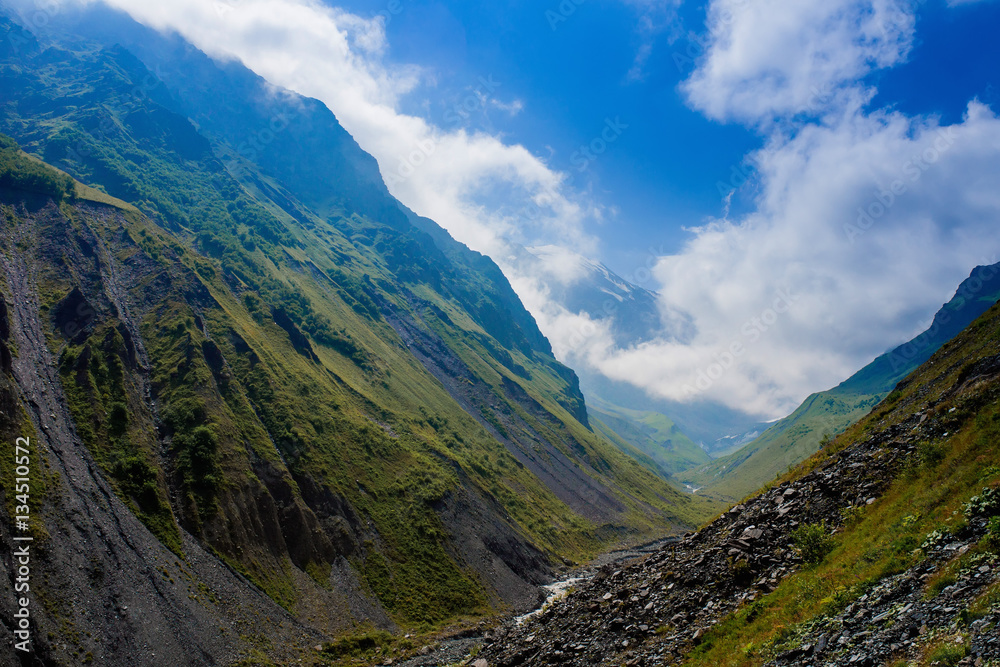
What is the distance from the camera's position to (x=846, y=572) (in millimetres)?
17219

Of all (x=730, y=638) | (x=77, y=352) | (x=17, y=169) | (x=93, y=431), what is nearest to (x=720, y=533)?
(x=730, y=638)

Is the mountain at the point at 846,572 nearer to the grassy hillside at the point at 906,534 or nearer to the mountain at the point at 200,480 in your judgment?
the grassy hillside at the point at 906,534

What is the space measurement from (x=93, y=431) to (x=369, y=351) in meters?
128

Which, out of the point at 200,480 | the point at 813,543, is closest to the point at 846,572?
the point at 813,543

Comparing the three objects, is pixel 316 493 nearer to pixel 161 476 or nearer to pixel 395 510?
pixel 395 510

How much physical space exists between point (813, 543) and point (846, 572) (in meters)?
3.37

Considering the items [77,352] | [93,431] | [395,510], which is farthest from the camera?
[395,510]

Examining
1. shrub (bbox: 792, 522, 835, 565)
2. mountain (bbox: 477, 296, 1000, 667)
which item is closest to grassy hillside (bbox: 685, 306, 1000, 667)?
mountain (bbox: 477, 296, 1000, 667)

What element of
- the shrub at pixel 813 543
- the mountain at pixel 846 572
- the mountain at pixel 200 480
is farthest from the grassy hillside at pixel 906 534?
the mountain at pixel 200 480

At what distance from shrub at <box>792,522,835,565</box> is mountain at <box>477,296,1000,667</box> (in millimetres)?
86

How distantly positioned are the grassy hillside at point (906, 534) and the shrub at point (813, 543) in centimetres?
30

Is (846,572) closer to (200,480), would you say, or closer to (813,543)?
(813,543)

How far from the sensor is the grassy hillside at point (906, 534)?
15.4m

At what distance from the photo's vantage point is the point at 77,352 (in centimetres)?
7450
